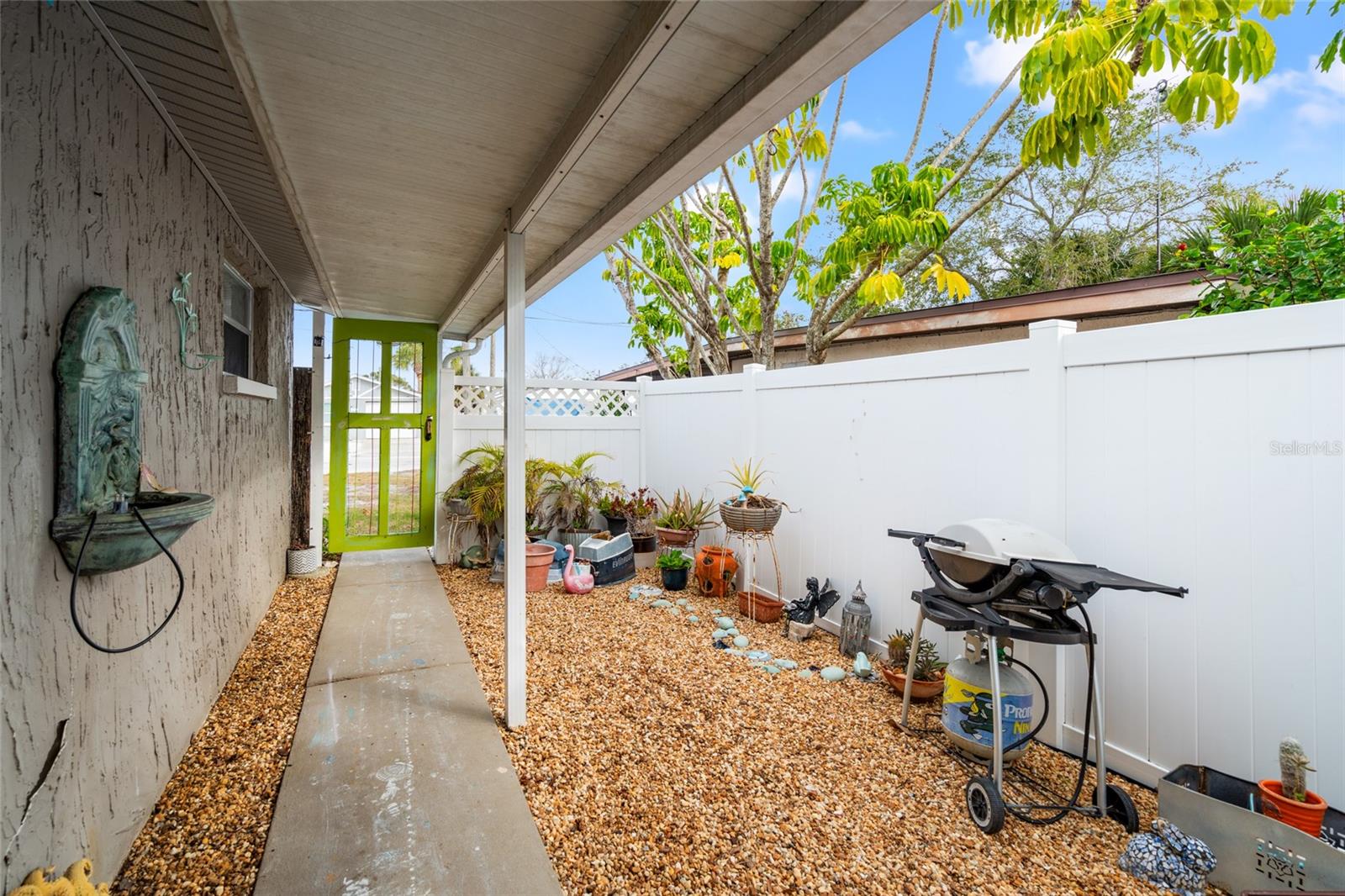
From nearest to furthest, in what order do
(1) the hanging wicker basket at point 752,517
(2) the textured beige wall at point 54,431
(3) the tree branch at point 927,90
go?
(2) the textured beige wall at point 54,431 < (1) the hanging wicker basket at point 752,517 < (3) the tree branch at point 927,90

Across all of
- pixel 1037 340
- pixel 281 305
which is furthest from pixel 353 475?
pixel 1037 340

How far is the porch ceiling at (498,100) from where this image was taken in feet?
4.58

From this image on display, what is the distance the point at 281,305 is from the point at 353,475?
1.75 meters

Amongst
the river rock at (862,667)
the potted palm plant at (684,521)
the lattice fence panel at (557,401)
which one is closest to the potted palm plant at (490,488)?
the lattice fence panel at (557,401)

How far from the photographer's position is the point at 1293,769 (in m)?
1.60

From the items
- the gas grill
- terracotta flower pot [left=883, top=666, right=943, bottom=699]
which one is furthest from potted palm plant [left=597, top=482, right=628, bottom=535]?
the gas grill

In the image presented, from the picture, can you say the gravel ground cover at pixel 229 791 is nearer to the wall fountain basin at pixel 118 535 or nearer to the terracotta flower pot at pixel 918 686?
the wall fountain basin at pixel 118 535

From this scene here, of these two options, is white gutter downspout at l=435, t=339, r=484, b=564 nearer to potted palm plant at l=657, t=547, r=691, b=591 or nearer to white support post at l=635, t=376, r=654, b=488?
white support post at l=635, t=376, r=654, b=488

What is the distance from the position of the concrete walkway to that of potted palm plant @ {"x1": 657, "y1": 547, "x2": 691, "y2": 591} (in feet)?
5.58

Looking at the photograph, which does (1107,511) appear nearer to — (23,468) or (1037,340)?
(1037,340)

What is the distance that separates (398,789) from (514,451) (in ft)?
4.39

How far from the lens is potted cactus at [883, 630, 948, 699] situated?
8.91 feet

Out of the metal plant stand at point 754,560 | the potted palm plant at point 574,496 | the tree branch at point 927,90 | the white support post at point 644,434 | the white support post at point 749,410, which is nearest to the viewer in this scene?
the metal plant stand at point 754,560

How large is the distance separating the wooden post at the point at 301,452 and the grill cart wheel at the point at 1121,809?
5463mm
